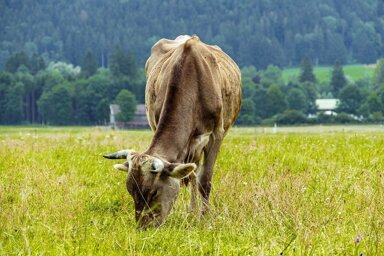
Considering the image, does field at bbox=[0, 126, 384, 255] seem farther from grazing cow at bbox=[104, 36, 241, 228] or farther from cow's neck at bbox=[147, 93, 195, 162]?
cow's neck at bbox=[147, 93, 195, 162]

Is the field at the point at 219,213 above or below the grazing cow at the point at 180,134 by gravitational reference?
below

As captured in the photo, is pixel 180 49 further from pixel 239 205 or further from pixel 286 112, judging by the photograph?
pixel 286 112

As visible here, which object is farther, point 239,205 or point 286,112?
point 286,112

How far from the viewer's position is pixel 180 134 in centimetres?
854

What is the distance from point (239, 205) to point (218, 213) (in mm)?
324

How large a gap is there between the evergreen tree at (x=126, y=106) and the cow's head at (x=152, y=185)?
595 feet

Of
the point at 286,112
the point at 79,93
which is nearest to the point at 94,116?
the point at 79,93

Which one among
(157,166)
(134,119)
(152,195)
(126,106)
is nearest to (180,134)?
(157,166)

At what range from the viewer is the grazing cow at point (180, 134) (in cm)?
776

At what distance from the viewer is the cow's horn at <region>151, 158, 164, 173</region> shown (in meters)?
7.72

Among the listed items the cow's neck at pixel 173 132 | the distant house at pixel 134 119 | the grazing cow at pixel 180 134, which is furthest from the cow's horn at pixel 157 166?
the distant house at pixel 134 119

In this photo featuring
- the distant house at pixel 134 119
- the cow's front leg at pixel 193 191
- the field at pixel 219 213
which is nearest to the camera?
the field at pixel 219 213

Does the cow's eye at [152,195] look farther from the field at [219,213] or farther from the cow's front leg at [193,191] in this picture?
the cow's front leg at [193,191]

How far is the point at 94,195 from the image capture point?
9812mm
